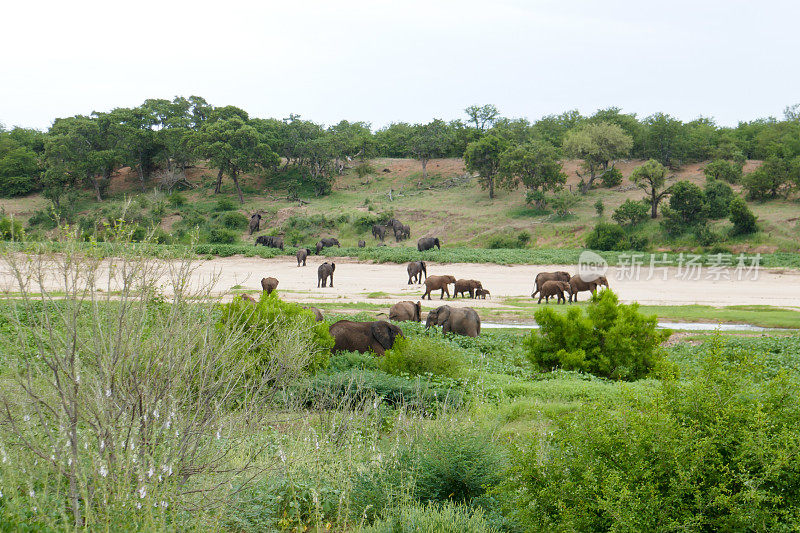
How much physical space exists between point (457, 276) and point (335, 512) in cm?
3229

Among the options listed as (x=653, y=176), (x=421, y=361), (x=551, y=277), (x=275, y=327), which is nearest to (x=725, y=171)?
(x=653, y=176)

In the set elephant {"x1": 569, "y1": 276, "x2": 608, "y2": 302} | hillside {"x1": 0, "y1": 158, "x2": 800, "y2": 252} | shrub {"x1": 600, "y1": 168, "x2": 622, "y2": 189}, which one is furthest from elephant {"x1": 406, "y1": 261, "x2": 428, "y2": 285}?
shrub {"x1": 600, "y1": 168, "x2": 622, "y2": 189}

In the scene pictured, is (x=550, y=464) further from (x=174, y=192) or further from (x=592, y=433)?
(x=174, y=192)

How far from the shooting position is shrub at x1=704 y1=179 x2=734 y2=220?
44219 millimetres

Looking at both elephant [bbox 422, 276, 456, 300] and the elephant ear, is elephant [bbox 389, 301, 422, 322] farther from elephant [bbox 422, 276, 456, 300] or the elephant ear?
elephant [bbox 422, 276, 456, 300]

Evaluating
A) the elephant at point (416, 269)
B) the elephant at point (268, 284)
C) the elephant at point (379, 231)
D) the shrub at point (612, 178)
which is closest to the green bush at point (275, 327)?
the elephant at point (268, 284)

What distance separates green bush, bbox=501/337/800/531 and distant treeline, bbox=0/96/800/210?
52.7 metres

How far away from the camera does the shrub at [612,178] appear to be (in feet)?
196

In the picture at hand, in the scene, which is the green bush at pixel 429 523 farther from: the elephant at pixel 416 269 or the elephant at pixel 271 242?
the elephant at pixel 271 242

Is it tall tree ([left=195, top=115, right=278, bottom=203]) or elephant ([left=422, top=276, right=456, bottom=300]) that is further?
tall tree ([left=195, top=115, right=278, bottom=203])

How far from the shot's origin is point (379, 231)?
53.5 m


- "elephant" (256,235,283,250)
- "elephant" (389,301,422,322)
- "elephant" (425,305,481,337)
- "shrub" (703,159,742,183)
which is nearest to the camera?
"elephant" (425,305,481,337)

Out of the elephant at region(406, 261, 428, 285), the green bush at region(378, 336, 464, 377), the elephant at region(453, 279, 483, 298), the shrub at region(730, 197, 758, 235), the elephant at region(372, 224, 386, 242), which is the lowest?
the green bush at region(378, 336, 464, 377)

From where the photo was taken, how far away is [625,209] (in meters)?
48.0
